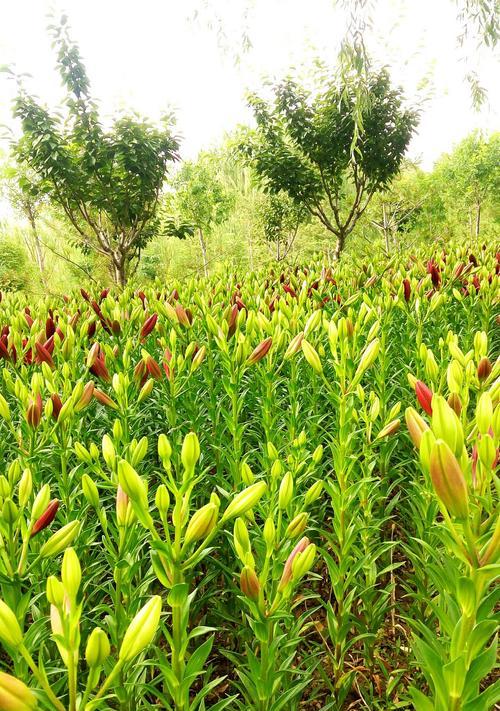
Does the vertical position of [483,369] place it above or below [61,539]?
above

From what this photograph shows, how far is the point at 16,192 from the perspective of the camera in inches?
946

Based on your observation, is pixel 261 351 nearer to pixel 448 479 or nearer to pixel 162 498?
pixel 162 498

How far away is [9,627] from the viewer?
1.72 ft

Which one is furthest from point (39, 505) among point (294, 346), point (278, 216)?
point (278, 216)

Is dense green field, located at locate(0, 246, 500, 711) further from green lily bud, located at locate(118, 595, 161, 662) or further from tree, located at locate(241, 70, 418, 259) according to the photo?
tree, located at locate(241, 70, 418, 259)

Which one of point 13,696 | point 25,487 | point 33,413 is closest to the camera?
point 13,696

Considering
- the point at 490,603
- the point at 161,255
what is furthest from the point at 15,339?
the point at 161,255

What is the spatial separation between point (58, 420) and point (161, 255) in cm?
3373

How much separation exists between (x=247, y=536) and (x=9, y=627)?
340 mm

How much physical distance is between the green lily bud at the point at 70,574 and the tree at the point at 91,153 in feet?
26.6

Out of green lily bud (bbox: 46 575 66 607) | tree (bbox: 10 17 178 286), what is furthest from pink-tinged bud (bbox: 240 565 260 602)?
tree (bbox: 10 17 178 286)

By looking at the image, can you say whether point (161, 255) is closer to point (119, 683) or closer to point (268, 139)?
point (268, 139)

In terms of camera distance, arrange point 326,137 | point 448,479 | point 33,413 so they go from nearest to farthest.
Result: point 448,479 → point 33,413 → point 326,137

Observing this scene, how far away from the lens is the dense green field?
61 cm
